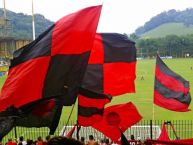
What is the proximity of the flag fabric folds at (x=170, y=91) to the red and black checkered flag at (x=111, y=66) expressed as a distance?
0.89 m

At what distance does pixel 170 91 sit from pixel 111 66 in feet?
5.84

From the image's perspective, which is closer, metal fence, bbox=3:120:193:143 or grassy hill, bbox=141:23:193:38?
metal fence, bbox=3:120:193:143

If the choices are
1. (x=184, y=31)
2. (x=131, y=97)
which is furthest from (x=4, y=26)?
(x=184, y=31)

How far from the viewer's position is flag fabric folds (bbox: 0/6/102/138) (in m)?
5.46

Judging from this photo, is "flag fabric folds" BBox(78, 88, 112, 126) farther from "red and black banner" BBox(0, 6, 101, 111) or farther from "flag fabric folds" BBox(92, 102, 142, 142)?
"red and black banner" BBox(0, 6, 101, 111)

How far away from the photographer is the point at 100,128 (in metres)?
7.79

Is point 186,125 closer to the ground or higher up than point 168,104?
closer to the ground

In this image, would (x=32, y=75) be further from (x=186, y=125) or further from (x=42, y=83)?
(x=186, y=125)

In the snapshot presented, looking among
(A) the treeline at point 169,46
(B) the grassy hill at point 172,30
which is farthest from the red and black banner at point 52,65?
(B) the grassy hill at point 172,30

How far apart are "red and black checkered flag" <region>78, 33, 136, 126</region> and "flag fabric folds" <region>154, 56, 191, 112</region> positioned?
89 cm

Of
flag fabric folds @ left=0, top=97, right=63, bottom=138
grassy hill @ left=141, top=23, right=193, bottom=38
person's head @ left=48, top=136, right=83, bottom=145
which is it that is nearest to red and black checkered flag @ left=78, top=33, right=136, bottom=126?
flag fabric folds @ left=0, top=97, right=63, bottom=138

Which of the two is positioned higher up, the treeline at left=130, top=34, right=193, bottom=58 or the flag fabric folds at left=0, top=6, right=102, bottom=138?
the treeline at left=130, top=34, right=193, bottom=58

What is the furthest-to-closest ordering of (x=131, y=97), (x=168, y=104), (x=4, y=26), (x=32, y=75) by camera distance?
(x=4, y=26), (x=131, y=97), (x=168, y=104), (x=32, y=75)

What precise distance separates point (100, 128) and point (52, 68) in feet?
7.99
